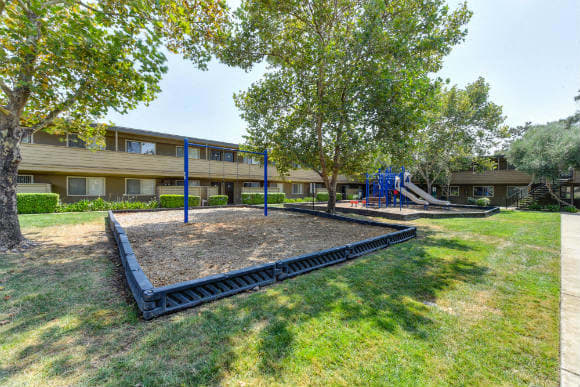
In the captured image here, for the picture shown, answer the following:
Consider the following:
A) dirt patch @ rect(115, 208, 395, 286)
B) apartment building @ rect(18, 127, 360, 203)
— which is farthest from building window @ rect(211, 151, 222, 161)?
dirt patch @ rect(115, 208, 395, 286)

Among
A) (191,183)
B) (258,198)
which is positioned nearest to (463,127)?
(258,198)

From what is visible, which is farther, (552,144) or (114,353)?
(552,144)

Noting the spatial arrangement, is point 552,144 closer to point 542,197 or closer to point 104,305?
point 542,197

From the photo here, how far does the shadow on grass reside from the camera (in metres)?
2.18

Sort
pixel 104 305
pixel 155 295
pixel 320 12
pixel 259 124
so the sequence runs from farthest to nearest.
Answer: pixel 259 124, pixel 320 12, pixel 104 305, pixel 155 295

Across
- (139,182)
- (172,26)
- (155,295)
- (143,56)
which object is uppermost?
(172,26)

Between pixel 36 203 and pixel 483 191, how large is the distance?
38920 millimetres

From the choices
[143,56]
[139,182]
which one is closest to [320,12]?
[143,56]

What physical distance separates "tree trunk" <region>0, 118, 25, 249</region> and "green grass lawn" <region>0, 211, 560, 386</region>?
1804 mm

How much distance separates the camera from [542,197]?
2233 centimetres

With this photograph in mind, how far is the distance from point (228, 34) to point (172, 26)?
306cm

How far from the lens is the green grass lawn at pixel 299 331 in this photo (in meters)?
2.13

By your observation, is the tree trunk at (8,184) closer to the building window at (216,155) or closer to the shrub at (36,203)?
the shrub at (36,203)

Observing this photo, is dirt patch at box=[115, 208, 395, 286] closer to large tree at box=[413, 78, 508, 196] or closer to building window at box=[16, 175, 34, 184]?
building window at box=[16, 175, 34, 184]
